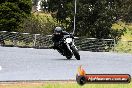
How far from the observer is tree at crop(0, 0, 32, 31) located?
1754 inches

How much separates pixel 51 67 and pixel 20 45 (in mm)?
16322

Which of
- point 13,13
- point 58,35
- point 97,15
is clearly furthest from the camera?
point 97,15

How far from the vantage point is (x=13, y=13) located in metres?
44.7

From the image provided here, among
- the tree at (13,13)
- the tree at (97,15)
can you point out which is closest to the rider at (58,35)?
the tree at (13,13)

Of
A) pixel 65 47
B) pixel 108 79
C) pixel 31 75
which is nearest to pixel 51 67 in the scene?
pixel 31 75

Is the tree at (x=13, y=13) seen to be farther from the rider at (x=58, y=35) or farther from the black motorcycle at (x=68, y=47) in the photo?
the rider at (x=58, y=35)

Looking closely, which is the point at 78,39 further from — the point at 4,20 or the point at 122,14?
the point at 122,14

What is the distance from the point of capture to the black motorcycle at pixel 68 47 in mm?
20625

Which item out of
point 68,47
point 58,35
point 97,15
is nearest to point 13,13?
point 97,15

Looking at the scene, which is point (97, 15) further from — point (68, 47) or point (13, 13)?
point (68, 47)

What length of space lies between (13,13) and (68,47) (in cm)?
2452

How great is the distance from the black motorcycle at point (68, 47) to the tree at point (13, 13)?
2379 cm

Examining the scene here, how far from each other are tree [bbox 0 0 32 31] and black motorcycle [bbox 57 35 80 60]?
2379 centimetres

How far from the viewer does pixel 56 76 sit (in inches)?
548
